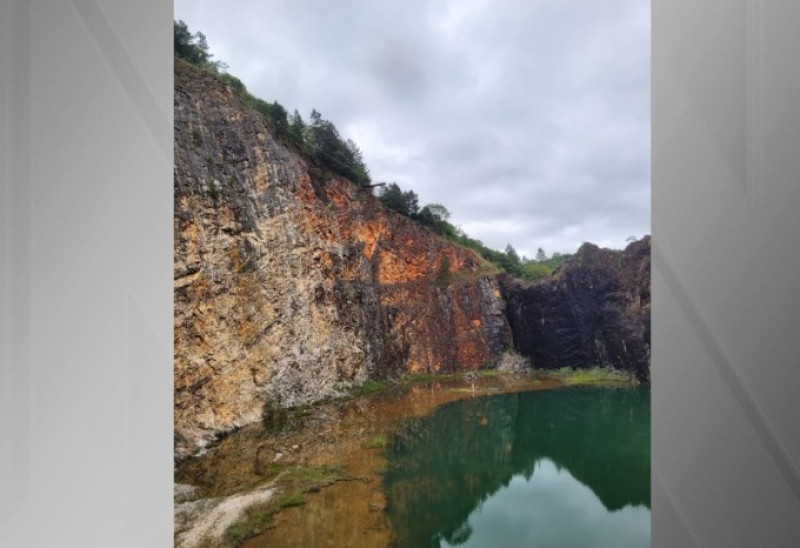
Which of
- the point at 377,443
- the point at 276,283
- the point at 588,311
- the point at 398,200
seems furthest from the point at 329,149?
the point at 588,311

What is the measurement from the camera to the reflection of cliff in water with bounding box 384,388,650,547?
14.7 ft

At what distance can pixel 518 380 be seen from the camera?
12.3m

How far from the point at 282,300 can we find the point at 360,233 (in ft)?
13.3

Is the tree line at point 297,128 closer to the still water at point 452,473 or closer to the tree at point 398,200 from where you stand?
the tree at point 398,200

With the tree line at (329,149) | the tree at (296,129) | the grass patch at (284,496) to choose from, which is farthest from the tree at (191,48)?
the grass patch at (284,496)

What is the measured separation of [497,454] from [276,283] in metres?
5.36

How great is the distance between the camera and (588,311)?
45.3ft

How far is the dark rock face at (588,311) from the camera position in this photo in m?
12.7

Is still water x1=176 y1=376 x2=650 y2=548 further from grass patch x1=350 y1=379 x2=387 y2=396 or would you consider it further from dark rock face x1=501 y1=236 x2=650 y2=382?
dark rock face x1=501 y1=236 x2=650 y2=382

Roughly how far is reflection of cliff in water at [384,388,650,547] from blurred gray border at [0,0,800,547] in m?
3.95
